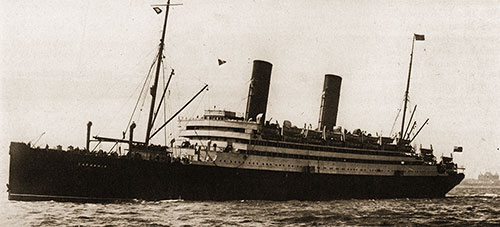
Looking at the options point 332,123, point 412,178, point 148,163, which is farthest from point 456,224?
point 412,178

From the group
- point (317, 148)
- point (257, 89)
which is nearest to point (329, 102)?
point (317, 148)

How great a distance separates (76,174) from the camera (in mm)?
28578

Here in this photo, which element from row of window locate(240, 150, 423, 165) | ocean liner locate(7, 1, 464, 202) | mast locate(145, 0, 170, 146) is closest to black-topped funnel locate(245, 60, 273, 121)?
ocean liner locate(7, 1, 464, 202)

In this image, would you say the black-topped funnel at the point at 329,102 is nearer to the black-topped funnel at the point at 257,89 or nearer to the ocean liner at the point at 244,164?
the ocean liner at the point at 244,164

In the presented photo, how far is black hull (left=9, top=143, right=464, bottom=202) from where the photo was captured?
28.1m

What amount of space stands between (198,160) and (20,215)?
12.8 metres

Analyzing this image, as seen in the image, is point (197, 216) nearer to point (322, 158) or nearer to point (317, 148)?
point (317, 148)

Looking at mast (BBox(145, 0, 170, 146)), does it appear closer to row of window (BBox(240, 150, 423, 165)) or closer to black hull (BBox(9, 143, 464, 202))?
black hull (BBox(9, 143, 464, 202))

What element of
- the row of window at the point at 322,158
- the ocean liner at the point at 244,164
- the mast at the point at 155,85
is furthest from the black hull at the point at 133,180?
the mast at the point at 155,85

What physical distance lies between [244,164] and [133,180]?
8522 mm

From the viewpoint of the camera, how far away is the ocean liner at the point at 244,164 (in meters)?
28.4

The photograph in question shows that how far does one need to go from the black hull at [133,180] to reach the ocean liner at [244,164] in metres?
0.06

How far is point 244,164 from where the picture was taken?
35.1 metres

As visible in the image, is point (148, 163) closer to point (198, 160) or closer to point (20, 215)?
point (198, 160)
